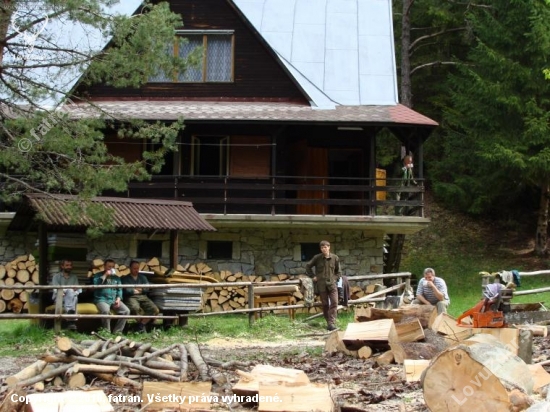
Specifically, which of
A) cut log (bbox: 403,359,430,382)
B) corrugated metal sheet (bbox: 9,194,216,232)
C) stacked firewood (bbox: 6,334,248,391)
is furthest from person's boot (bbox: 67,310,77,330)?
cut log (bbox: 403,359,430,382)

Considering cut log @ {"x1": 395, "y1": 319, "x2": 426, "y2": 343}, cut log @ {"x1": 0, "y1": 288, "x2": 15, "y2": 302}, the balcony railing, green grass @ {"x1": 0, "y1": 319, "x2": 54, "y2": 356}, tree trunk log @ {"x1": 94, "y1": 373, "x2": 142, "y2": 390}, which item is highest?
the balcony railing

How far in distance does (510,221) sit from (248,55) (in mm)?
11283

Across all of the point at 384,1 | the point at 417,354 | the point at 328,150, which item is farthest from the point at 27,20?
the point at 384,1

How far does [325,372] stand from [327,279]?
18.1 ft

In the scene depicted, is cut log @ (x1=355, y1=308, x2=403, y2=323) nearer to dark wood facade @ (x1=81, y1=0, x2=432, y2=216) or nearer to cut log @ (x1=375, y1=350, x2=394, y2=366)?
cut log @ (x1=375, y1=350, x2=394, y2=366)

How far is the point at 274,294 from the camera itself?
21781 millimetres

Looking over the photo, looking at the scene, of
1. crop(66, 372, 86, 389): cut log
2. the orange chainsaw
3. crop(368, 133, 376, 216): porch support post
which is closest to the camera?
crop(66, 372, 86, 389): cut log

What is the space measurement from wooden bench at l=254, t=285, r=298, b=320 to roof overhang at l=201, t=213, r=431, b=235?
8.51 ft

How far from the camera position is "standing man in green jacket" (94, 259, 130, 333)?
16.9 m

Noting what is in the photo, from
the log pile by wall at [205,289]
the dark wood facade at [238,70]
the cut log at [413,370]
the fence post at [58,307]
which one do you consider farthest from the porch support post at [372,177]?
the cut log at [413,370]

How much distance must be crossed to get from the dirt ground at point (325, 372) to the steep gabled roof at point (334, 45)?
1141cm

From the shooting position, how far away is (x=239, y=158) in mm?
26484

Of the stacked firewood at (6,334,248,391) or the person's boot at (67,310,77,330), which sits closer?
the stacked firewood at (6,334,248,391)

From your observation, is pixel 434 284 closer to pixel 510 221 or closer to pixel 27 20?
pixel 27 20
